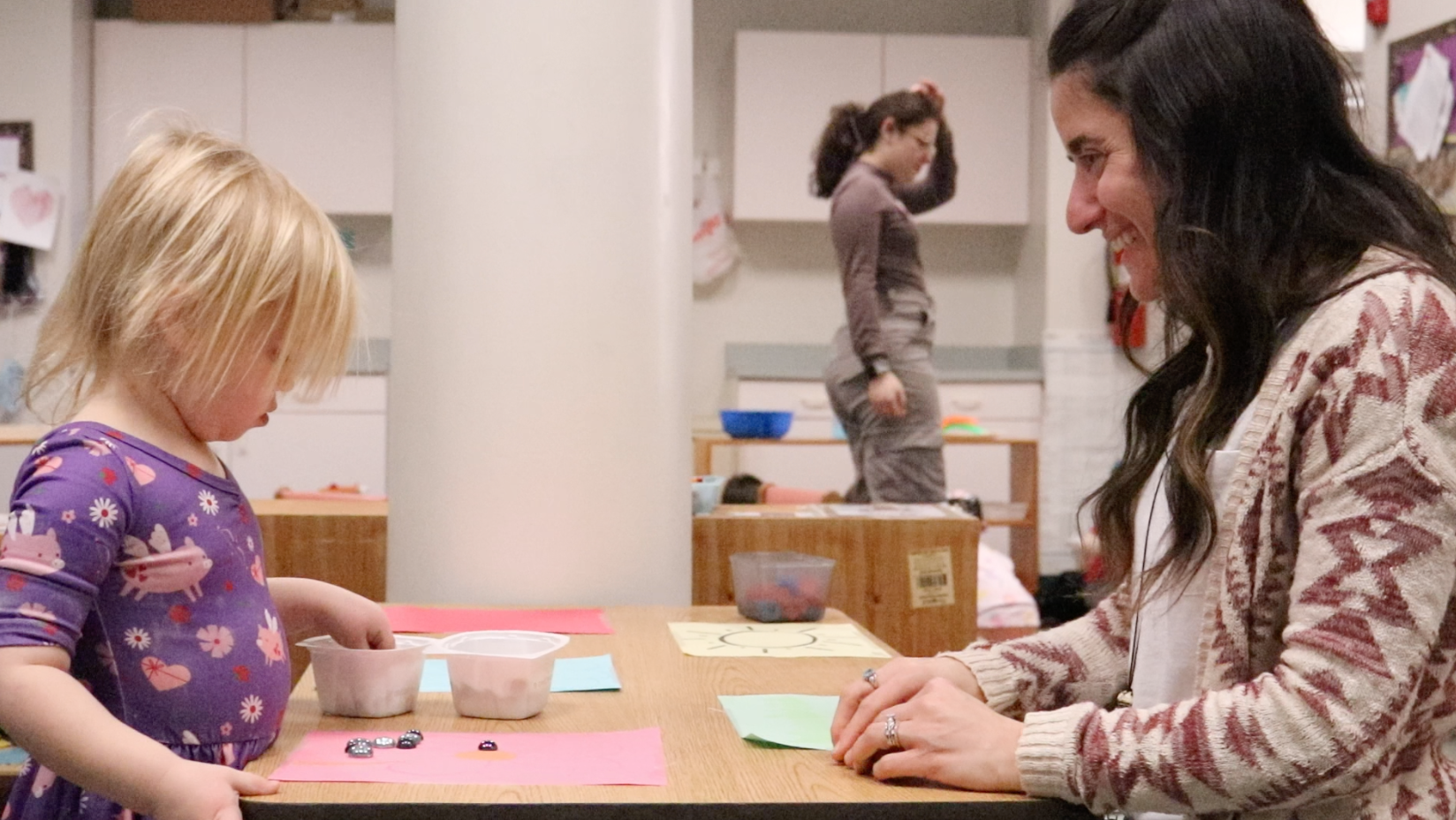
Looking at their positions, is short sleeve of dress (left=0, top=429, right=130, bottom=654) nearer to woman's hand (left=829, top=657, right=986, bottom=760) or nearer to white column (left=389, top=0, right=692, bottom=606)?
woman's hand (left=829, top=657, right=986, bottom=760)

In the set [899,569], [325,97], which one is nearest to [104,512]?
[899,569]

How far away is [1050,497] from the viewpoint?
215 inches

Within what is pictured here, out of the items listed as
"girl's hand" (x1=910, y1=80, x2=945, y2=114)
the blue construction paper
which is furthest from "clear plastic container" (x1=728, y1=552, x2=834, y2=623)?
"girl's hand" (x1=910, y1=80, x2=945, y2=114)

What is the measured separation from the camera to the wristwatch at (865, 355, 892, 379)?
2.88 m

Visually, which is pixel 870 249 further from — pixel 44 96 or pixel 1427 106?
pixel 44 96

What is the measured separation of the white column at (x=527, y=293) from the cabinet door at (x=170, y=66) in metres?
3.99

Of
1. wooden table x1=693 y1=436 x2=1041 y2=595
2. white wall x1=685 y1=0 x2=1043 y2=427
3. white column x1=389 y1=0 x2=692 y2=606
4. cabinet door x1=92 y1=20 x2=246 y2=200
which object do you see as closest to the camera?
white column x1=389 y1=0 x2=692 y2=606

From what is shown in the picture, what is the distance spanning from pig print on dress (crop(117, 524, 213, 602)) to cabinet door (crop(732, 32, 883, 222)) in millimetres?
4691

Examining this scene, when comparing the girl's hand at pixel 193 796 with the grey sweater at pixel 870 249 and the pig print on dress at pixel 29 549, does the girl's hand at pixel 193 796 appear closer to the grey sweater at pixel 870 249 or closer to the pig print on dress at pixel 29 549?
the pig print on dress at pixel 29 549

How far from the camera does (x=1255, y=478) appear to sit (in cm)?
83

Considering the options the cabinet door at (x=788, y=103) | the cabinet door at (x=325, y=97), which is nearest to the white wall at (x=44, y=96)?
the cabinet door at (x=325, y=97)

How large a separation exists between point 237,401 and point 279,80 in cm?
470

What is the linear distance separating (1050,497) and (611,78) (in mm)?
4139

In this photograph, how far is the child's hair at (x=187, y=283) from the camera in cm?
93
